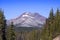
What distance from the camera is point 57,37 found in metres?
84.0

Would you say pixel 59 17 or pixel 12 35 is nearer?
pixel 12 35

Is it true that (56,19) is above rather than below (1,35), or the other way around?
above

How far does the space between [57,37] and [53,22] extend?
31.7 meters

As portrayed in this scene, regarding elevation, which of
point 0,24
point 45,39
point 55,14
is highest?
point 55,14

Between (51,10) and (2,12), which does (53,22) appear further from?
(2,12)

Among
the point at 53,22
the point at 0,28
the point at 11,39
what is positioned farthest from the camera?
the point at 53,22

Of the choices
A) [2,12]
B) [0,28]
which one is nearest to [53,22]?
[2,12]

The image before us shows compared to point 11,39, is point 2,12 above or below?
above

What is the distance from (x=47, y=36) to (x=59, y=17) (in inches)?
2227

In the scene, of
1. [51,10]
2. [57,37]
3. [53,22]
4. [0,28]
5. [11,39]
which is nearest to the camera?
[0,28]

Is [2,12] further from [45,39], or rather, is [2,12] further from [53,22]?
[53,22]

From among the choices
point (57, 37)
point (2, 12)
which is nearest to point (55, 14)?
point (57, 37)

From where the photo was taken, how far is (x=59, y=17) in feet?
392

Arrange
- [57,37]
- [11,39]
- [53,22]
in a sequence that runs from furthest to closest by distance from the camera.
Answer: [53,22] < [57,37] < [11,39]
